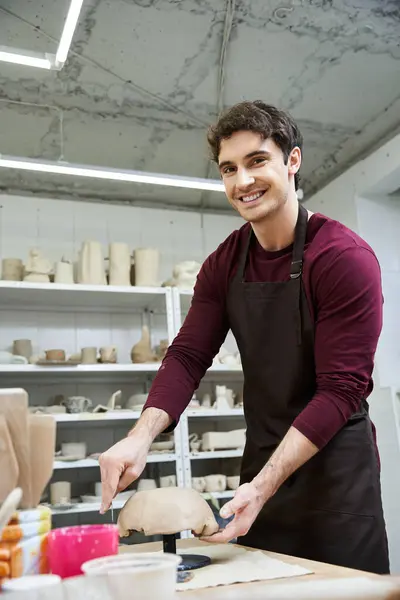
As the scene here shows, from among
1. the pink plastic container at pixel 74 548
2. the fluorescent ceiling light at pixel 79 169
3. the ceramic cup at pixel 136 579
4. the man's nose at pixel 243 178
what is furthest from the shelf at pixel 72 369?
the ceramic cup at pixel 136 579

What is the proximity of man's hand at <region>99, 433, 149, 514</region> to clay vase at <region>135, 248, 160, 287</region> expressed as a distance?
2.58 metres

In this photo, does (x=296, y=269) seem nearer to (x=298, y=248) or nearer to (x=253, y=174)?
(x=298, y=248)

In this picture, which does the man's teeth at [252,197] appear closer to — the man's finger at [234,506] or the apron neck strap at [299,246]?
the apron neck strap at [299,246]

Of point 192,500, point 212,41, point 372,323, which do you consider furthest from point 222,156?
point 212,41

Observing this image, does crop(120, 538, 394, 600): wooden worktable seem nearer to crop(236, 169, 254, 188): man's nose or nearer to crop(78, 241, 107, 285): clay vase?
crop(236, 169, 254, 188): man's nose

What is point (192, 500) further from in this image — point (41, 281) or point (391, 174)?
point (391, 174)

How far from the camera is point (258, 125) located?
1654 millimetres

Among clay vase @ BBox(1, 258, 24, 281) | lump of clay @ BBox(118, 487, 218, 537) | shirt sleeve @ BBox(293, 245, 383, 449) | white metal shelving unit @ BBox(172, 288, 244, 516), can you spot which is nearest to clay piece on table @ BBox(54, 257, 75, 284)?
clay vase @ BBox(1, 258, 24, 281)

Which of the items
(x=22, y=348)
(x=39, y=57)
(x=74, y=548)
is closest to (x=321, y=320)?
(x=74, y=548)

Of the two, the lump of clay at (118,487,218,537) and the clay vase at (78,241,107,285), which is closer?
the lump of clay at (118,487,218,537)

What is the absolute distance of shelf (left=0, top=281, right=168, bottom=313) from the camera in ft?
12.2

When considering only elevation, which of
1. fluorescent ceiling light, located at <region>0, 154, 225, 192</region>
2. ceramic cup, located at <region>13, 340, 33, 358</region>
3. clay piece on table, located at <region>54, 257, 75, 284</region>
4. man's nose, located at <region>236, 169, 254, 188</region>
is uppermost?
fluorescent ceiling light, located at <region>0, 154, 225, 192</region>

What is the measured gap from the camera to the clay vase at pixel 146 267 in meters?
3.99

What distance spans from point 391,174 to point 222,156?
2.47 meters
